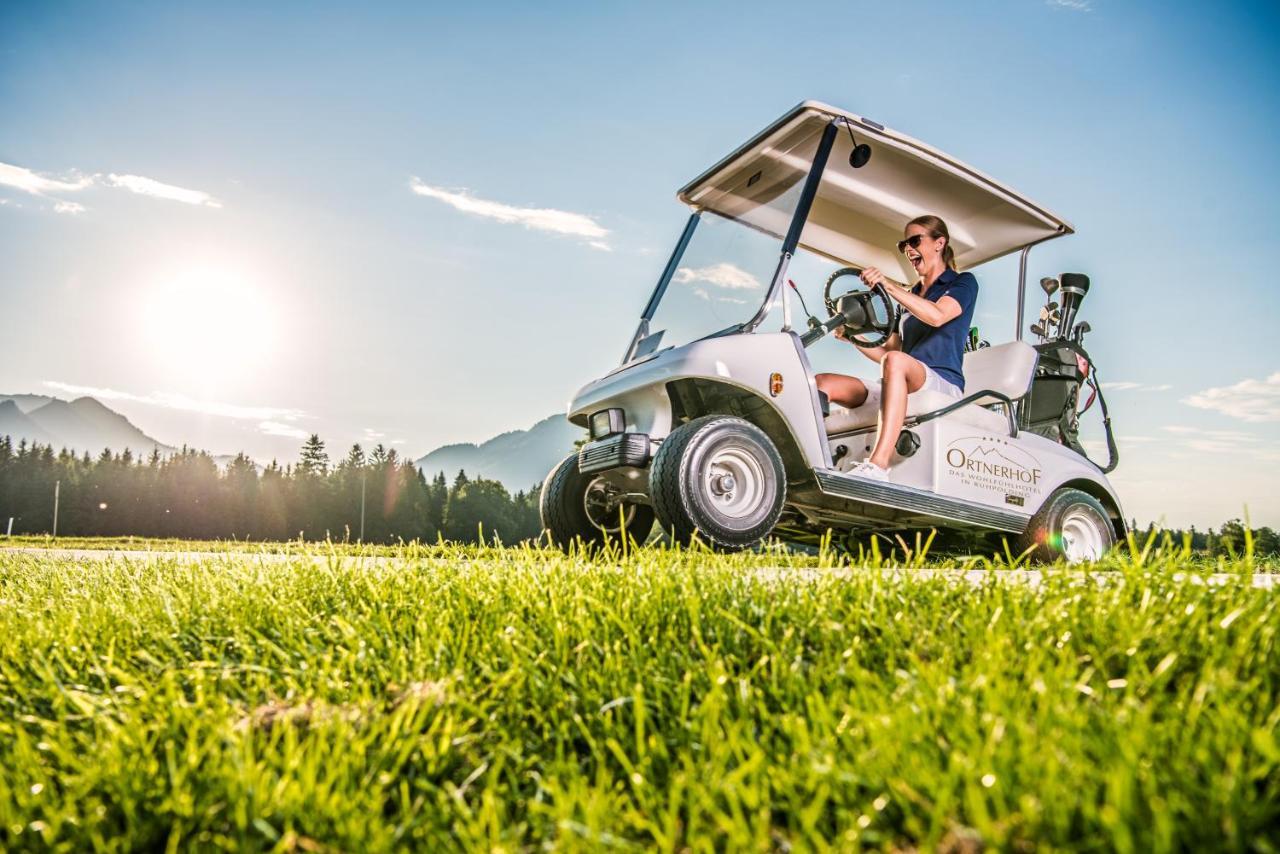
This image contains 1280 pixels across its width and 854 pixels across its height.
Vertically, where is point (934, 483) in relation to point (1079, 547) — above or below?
above

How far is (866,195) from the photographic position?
6129 millimetres

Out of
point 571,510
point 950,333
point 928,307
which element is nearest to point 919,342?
point 950,333

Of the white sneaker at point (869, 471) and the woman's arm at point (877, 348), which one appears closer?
the white sneaker at point (869, 471)

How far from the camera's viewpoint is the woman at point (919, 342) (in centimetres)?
529

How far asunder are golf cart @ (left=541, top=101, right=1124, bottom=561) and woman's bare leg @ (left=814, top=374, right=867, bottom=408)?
3.0 inches

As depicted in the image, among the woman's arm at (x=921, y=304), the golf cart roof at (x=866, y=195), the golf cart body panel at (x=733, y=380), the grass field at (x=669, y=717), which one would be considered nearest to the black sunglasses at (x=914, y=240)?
the golf cart roof at (x=866, y=195)

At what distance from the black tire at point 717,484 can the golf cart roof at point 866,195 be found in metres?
1.66

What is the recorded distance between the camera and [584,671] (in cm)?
233

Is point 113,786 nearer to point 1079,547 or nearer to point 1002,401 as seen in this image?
point 1002,401

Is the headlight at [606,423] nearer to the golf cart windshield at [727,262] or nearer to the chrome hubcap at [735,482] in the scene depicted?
the golf cart windshield at [727,262]

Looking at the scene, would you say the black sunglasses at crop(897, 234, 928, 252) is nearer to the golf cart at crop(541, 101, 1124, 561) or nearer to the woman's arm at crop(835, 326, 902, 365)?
the golf cart at crop(541, 101, 1124, 561)

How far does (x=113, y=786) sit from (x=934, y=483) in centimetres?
463

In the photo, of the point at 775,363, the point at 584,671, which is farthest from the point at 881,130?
the point at 584,671

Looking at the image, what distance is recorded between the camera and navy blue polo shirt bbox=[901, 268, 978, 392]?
19.1ft
